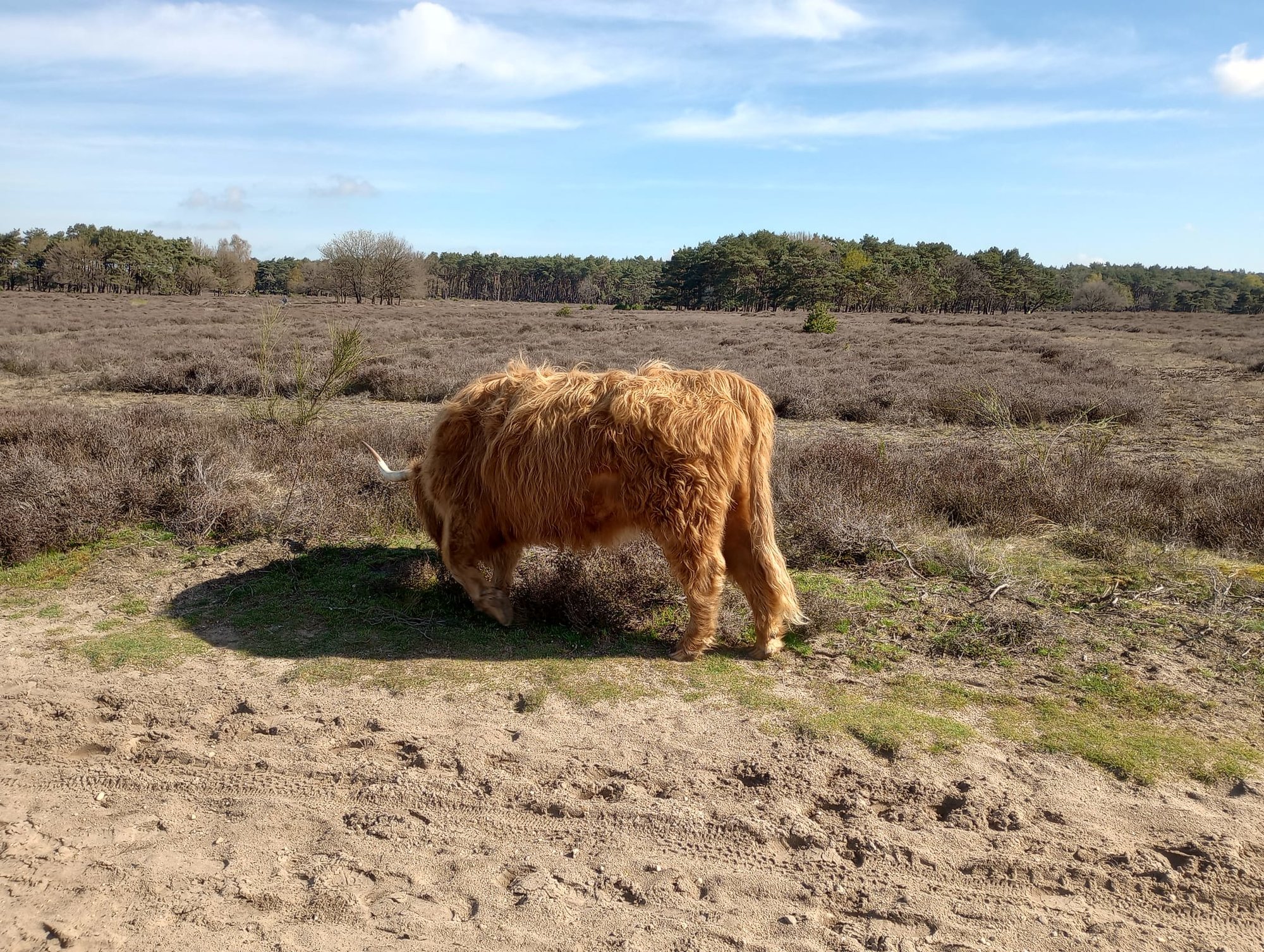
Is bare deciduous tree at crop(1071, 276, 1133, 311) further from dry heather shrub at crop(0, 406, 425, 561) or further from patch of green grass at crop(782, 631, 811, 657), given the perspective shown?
patch of green grass at crop(782, 631, 811, 657)

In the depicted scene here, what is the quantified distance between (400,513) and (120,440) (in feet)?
10.8

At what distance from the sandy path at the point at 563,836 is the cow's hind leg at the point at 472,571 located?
116 cm

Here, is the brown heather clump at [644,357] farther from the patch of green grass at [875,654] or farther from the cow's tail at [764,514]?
the patch of green grass at [875,654]

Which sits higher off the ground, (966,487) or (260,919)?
(966,487)

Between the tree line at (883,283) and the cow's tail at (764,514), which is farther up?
the tree line at (883,283)

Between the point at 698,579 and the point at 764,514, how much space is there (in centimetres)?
61

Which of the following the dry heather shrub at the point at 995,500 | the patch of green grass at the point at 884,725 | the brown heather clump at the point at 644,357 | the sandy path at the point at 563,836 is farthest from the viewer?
the brown heather clump at the point at 644,357

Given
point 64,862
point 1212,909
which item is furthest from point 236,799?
point 1212,909

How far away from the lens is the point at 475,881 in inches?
127

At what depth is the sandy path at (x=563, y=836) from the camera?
296 cm

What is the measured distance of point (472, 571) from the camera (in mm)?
5789

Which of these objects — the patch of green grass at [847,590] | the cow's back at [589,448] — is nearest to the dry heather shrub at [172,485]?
the cow's back at [589,448]

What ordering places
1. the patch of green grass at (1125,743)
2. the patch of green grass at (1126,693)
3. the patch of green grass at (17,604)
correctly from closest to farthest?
the patch of green grass at (1125,743) < the patch of green grass at (1126,693) < the patch of green grass at (17,604)

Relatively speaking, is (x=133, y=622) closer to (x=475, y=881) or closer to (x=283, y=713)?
(x=283, y=713)
